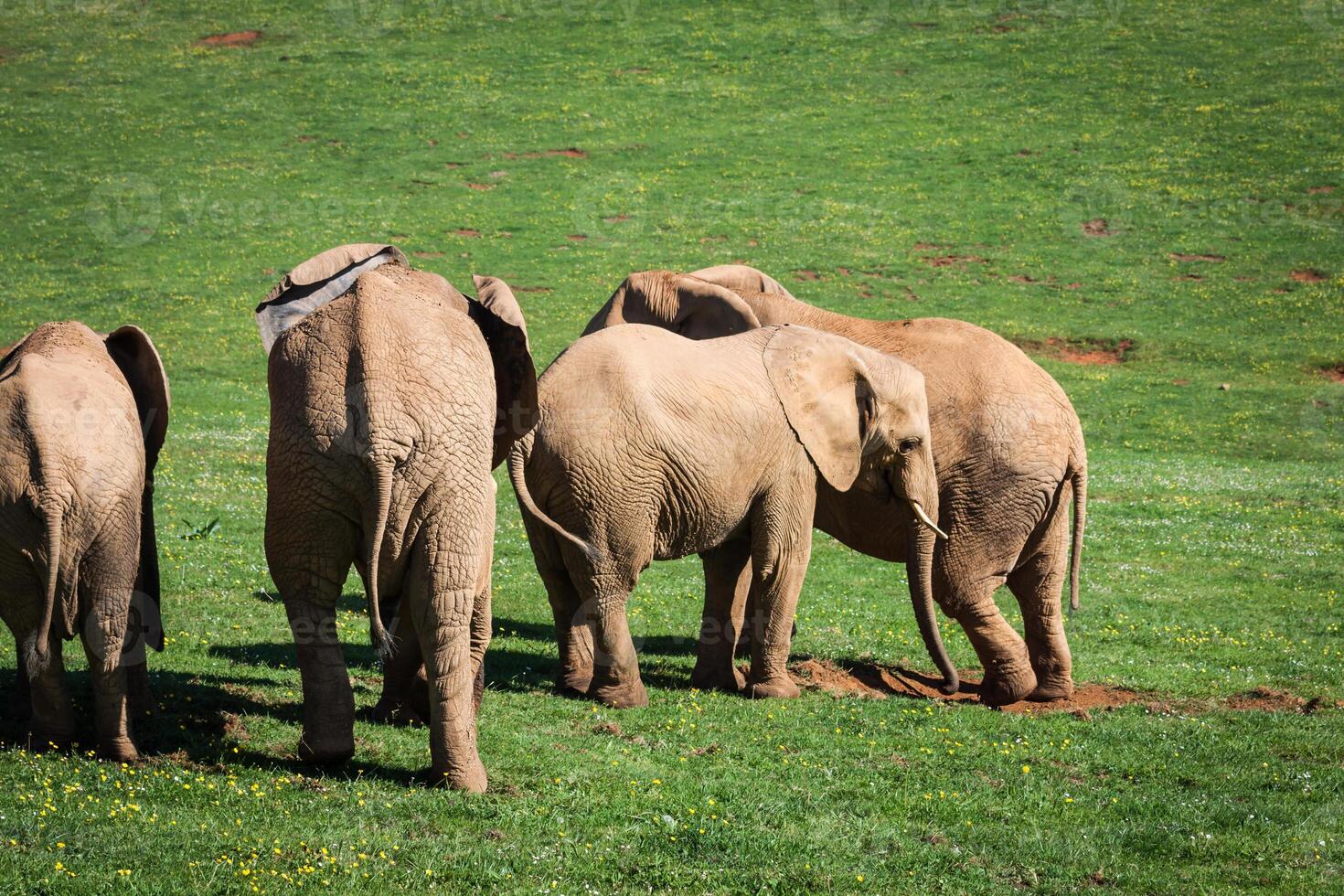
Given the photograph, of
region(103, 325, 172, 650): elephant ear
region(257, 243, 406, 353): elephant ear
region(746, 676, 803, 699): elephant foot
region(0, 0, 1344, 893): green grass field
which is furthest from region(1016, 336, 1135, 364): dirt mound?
region(103, 325, 172, 650): elephant ear

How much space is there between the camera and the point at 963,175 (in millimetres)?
49031

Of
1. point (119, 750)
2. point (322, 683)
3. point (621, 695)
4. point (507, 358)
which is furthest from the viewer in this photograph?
point (621, 695)

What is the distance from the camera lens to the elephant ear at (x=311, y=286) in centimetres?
838

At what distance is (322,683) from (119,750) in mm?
1383

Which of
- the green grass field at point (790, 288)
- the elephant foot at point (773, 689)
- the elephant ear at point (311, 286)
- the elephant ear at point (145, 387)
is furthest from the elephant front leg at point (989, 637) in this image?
the elephant ear at point (145, 387)

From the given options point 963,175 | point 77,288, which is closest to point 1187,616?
point 77,288

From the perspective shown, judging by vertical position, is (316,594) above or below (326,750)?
above

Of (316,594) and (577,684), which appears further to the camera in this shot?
(577,684)

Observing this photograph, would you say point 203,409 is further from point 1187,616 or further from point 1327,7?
point 1327,7

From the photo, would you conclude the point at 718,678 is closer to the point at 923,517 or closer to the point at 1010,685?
the point at 923,517

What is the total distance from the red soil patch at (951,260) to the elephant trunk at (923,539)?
101 feet

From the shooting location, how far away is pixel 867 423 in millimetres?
12234

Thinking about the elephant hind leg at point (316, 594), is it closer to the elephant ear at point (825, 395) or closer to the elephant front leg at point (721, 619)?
the elephant front leg at point (721, 619)

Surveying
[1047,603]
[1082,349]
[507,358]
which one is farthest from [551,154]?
[507,358]
